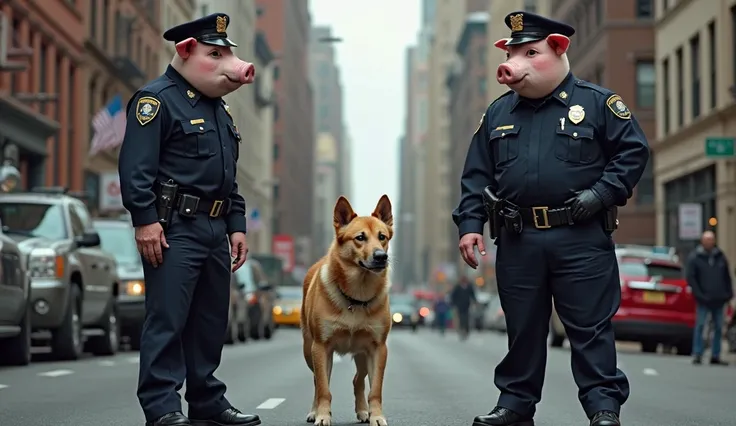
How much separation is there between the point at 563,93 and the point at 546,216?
69 cm

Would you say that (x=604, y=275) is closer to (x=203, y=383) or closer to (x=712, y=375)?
(x=203, y=383)

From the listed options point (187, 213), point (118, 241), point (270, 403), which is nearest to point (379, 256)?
point (187, 213)

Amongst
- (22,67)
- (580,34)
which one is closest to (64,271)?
(22,67)

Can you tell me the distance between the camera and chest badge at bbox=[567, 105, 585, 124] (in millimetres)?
8078

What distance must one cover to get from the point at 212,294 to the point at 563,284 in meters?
1.91

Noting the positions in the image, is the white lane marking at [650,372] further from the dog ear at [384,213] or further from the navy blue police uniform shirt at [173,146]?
the navy blue police uniform shirt at [173,146]

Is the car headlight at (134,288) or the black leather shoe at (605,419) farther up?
the car headlight at (134,288)

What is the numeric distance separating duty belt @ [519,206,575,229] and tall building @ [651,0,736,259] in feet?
73.6

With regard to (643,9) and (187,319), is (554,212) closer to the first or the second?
(187,319)

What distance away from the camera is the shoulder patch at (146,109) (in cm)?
805

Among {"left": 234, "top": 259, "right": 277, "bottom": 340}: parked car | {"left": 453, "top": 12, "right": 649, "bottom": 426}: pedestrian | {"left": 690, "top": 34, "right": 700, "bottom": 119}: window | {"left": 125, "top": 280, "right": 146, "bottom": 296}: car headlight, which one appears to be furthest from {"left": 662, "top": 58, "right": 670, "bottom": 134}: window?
{"left": 453, "top": 12, "right": 649, "bottom": 426}: pedestrian

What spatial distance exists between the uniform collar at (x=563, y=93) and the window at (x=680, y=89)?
36.3 m

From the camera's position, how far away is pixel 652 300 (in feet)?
79.3

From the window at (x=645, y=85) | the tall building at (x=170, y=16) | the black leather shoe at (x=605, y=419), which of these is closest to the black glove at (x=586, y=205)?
the black leather shoe at (x=605, y=419)
